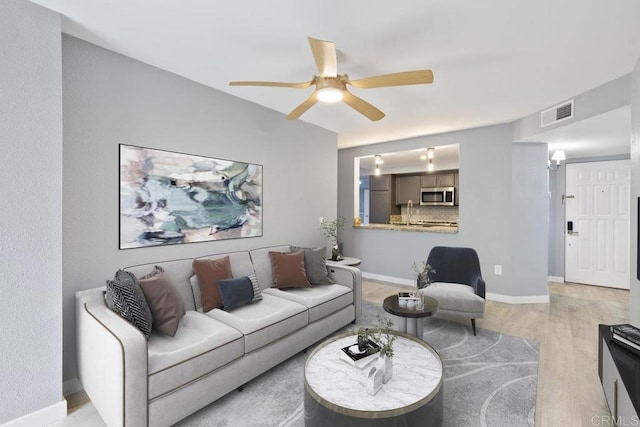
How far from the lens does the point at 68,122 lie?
2.13 meters

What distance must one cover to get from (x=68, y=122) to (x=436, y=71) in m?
2.93

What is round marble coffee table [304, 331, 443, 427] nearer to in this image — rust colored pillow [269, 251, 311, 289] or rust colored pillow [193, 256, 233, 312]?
rust colored pillow [193, 256, 233, 312]

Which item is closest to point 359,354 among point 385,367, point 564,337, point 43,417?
point 385,367

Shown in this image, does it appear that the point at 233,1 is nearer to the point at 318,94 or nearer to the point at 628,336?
the point at 318,94

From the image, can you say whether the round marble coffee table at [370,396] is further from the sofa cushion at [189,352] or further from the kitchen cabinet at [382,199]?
the kitchen cabinet at [382,199]

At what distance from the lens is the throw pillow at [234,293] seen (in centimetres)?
253

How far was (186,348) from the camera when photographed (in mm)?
1876

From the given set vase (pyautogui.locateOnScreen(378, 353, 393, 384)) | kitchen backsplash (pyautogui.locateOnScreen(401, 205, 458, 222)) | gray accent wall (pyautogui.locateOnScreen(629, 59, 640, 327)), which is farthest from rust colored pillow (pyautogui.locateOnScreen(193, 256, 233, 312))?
kitchen backsplash (pyautogui.locateOnScreen(401, 205, 458, 222))

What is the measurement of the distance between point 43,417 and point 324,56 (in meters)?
→ 2.84

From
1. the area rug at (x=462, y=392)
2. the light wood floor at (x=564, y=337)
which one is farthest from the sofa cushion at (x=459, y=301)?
the light wood floor at (x=564, y=337)

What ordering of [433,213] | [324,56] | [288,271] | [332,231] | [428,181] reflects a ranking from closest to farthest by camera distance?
[324,56] → [288,271] → [332,231] → [428,181] → [433,213]

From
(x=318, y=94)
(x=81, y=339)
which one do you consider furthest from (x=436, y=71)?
(x=81, y=339)

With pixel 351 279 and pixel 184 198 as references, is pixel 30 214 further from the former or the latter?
pixel 351 279

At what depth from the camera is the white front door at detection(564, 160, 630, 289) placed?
4730 mm
